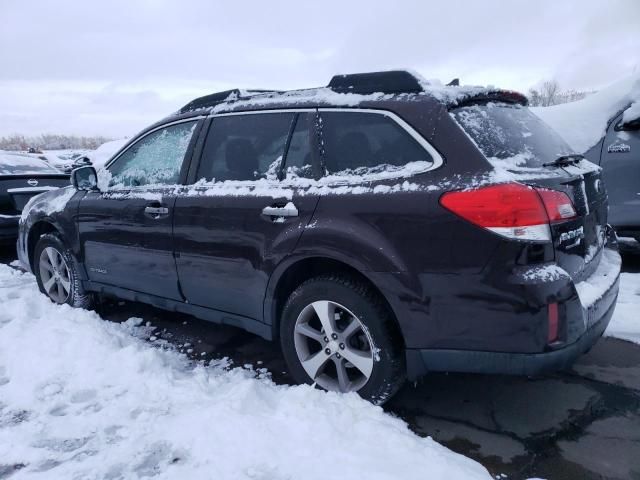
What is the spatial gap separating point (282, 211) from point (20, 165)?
5.85 meters

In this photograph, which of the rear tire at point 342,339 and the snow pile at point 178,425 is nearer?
the snow pile at point 178,425

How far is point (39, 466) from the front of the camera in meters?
2.42

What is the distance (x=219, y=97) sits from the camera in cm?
367

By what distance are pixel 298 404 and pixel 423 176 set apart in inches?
52.0

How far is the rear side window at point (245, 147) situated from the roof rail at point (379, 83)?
352 mm

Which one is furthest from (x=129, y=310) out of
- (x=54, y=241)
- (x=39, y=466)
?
(x=39, y=466)

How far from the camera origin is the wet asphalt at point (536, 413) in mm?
2389

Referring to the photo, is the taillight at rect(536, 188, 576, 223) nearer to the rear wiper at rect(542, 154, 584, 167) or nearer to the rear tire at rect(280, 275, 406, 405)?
the rear wiper at rect(542, 154, 584, 167)

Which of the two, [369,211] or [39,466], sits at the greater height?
[369,211]

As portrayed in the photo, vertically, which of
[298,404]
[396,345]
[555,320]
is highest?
[555,320]

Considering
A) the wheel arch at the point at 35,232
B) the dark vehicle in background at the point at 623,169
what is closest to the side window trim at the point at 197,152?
the wheel arch at the point at 35,232

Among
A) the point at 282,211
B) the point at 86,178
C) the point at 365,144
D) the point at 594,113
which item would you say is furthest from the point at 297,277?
the point at 594,113

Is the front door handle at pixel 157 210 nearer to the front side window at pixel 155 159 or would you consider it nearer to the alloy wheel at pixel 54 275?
the front side window at pixel 155 159

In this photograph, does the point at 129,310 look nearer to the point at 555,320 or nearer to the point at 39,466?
the point at 39,466
